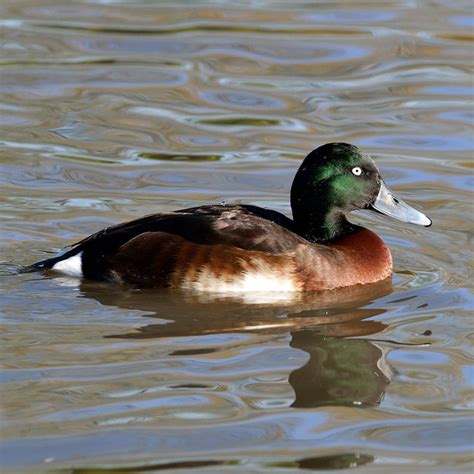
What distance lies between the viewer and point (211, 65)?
13.5 metres

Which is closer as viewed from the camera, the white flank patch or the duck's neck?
the white flank patch

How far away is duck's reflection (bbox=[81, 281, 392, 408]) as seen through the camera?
6.68 meters

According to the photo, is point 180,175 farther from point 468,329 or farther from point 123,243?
point 468,329

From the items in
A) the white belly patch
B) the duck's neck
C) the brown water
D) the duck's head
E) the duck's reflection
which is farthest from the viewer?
the duck's neck

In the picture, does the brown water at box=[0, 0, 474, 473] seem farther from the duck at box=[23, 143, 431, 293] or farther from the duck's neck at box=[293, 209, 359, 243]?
the duck's neck at box=[293, 209, 359, 243]

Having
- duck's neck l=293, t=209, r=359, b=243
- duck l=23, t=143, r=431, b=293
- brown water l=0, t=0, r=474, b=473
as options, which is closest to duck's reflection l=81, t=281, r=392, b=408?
brown water l=0, t=0, r=474, b=473

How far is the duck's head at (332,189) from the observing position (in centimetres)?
855

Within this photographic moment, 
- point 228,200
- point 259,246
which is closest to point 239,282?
point 259,246

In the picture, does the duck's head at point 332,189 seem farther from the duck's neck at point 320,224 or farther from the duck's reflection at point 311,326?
the duck's reflection at point 311,326

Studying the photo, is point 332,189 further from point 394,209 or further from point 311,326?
point 311,326

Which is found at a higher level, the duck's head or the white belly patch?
the duck's head

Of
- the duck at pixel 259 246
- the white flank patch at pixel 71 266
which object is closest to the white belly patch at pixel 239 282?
the duck at pixel 259 246

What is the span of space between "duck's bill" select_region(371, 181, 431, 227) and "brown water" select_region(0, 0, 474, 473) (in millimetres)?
332

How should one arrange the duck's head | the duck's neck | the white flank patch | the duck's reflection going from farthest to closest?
the duck's neck < the duck's head < the white flank patch < the duck's reflection
